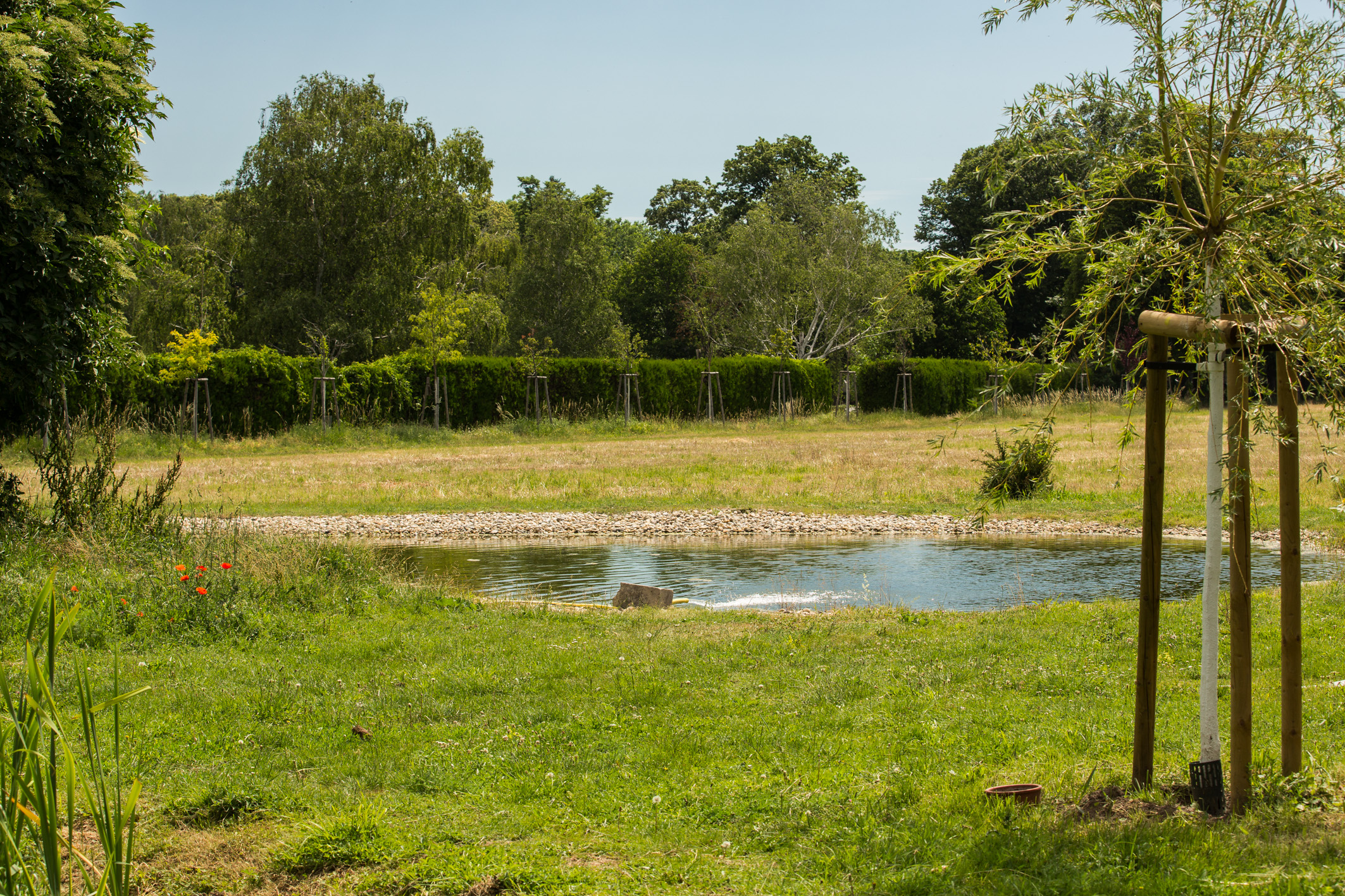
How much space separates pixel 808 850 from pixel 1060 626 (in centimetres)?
415

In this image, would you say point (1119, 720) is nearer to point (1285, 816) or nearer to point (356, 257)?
point (1285, 816)

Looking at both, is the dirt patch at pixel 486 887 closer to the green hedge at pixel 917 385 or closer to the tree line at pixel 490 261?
the tree line at pixel 490 261

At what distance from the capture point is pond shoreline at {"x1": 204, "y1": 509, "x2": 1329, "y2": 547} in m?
13.4

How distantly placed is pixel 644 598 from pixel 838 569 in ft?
9.79

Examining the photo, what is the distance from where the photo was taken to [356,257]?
39.0m

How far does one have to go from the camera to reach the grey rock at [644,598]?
864cm

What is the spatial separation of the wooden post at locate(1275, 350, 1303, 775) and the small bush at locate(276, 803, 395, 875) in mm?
3127

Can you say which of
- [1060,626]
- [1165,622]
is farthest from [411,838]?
[1165,622]

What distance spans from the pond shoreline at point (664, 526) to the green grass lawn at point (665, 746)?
5.69m

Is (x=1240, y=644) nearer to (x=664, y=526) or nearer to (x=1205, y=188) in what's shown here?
(x=1205, y=188)

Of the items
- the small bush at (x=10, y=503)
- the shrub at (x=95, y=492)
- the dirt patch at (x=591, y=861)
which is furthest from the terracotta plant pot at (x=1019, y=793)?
the small bush at (x=10, y=503)

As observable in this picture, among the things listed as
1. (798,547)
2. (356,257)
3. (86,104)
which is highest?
(356,257)

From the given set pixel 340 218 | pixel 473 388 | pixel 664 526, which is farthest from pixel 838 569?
pixel 340 218

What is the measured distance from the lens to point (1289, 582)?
3.52 meters
